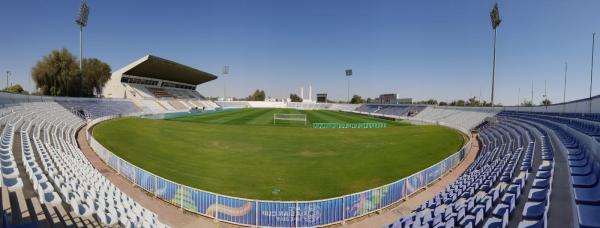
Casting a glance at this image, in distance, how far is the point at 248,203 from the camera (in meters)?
9.55

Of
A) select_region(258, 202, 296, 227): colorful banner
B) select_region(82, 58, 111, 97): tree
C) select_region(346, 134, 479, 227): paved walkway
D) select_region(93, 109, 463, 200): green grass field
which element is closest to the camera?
select_region(258, 202, 296, 227): colorful banner

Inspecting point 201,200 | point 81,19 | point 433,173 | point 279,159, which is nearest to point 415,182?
point 433,173

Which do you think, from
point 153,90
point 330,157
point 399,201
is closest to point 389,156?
point 330,157

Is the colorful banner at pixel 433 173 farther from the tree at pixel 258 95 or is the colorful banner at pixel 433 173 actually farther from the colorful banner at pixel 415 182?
the tree at pixel 258 95

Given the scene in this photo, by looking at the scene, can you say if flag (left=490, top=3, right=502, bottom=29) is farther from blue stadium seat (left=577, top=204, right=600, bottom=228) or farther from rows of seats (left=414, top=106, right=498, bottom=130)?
blue stadium seat (left=577, top=204, right=600, bottom=228)

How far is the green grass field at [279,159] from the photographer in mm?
14328

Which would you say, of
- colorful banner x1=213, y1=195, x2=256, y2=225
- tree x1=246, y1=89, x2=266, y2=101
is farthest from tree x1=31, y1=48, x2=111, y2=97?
tree x1=246, y1=89, x2=266, y2=101

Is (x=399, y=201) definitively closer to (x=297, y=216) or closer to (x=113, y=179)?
(x=297, y=216)

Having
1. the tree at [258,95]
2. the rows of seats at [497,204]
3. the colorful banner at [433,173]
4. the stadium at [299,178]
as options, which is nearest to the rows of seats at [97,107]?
the stadium at [299,178]

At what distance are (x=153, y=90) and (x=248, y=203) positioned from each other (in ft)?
259

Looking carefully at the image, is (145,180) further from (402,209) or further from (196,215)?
(402,209)

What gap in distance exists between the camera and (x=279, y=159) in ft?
66.4

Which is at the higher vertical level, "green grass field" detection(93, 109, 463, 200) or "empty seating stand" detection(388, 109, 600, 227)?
"empty seating stand" detection(388, 109, 600, 227)

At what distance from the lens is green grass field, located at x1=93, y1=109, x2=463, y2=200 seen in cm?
1433
